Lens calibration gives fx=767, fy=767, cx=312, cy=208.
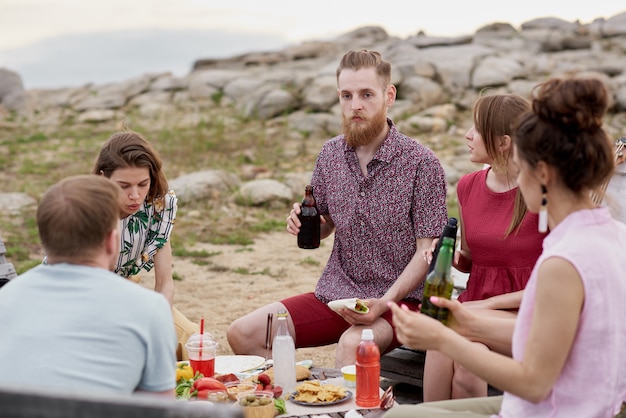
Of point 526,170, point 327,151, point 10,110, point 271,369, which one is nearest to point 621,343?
point 526,170

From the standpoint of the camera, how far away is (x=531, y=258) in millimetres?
4238

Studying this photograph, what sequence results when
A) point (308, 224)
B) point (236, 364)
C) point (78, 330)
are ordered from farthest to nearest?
1. point (308, 224)
2. point (236, 364)
3. point (78, 330)

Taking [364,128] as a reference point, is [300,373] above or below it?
below

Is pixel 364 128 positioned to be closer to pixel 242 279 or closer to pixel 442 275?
pixel 442 275

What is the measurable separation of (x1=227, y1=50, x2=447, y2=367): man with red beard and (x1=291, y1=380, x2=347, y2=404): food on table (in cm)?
109

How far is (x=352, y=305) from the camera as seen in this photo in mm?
4398

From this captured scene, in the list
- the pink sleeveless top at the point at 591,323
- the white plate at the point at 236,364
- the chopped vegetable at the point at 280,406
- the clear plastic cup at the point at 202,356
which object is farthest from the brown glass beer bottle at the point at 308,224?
the pink sleeveless top at the point at 591,323

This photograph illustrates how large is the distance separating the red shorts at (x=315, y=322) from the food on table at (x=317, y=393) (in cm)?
110

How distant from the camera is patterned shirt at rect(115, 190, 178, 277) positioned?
185 inches

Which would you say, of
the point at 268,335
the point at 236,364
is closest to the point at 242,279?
the point at 268,335

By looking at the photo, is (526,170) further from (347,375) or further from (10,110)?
(10,110)

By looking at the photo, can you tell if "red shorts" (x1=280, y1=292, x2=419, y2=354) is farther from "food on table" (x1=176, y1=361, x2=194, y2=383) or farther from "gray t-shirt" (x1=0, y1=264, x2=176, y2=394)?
"gray t-shirt" (x1=0, y1=264, x2=176, y2=394)

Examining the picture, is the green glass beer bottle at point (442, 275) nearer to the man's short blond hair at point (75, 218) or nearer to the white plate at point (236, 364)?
the white plate at point (236, 364)

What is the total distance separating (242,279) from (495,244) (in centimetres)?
512
